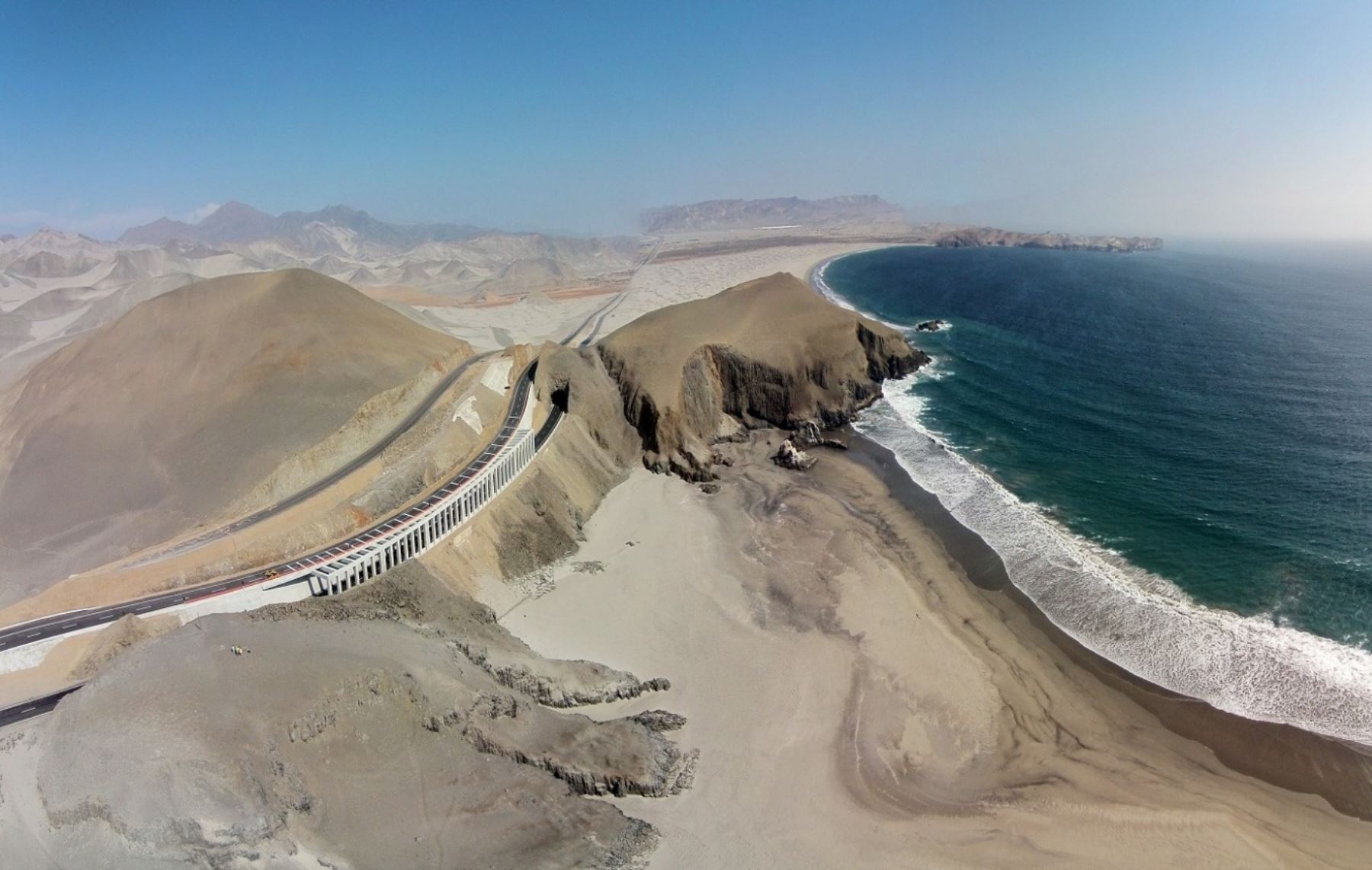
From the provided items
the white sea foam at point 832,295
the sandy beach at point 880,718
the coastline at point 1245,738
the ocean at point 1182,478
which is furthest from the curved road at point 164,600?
the white sea foam at point 832,295

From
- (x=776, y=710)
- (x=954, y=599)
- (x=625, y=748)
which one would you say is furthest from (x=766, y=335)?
(x=625, y=748)

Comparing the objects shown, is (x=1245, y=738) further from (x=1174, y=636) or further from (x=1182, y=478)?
(x=1182, y=478)

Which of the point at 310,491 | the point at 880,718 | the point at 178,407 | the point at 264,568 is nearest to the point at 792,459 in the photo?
the point at 880,718

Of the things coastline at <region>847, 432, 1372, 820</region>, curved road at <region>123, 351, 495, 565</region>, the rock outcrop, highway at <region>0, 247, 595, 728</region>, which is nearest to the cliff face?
the rock outcrop

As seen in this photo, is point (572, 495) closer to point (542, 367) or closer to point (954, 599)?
point (542, 367)

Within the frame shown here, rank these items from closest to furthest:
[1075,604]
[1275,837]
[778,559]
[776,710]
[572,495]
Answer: [1275,837] < [776,710] < [1075,604] < [778,559] < [572,495]

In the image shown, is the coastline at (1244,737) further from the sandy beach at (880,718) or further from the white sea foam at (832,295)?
the white sea foam at (832,295)

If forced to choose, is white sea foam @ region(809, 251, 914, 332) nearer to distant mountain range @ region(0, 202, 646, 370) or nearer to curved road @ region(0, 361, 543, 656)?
distant mountain range @ region(0, 202, 646, 370)
